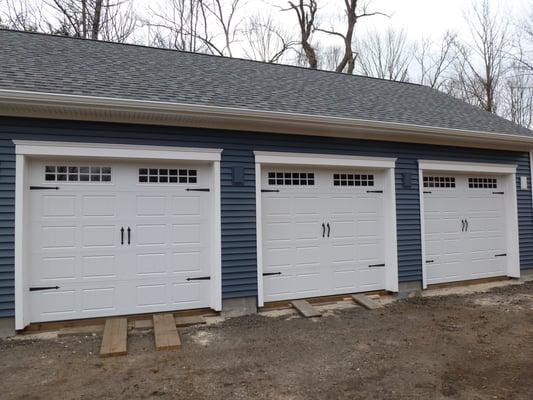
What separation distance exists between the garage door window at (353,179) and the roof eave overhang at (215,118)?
0.61 metres

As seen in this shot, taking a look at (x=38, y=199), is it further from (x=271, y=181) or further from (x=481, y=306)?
(x=481, y=306)

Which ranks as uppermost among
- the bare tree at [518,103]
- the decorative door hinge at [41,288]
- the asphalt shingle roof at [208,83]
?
the bare tree at [518,103]

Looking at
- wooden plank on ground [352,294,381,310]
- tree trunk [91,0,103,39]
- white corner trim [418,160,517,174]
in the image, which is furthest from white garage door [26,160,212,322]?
tree trunk [91,0,103,39]

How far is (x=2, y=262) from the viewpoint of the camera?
14.1ft

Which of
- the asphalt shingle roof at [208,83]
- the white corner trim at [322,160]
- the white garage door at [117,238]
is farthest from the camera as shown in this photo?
the white corner trim at [322,160]

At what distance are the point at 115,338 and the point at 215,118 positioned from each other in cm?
280

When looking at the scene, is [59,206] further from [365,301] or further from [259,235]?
[365,301]

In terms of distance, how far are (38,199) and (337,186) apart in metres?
4.02

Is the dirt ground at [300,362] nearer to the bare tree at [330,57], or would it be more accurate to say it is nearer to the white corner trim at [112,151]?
the white corner trim at [112,151]

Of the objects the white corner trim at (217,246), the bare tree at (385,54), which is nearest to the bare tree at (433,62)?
the bare tree at (385,54)

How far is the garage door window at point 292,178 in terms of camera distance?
5609 mm

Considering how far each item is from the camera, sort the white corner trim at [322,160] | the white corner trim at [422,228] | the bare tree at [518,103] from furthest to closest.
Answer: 1. the bare tree at [518,103]
2. the white corner trim at [422,228]
3. the white corner trim at [322,160]

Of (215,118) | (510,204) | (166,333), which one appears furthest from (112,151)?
(510,204)

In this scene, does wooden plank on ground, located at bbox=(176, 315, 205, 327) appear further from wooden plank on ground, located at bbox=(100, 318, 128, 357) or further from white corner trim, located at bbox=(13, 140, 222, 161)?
white corner trim, located at bbox=(13, 140, 222, 161)
